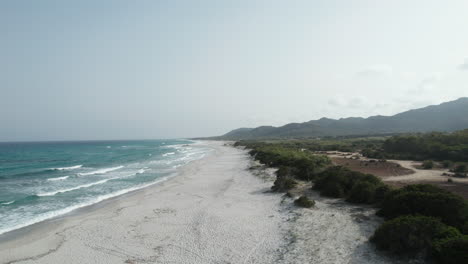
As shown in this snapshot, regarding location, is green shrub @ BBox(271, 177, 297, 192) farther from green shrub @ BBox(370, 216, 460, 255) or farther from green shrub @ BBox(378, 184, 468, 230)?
green shrub @ BBox(370, 216, 460, 255)

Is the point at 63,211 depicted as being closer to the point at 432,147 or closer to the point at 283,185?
the point at 283,185

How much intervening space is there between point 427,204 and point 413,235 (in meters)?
2.96

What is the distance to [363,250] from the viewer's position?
822 centimetres

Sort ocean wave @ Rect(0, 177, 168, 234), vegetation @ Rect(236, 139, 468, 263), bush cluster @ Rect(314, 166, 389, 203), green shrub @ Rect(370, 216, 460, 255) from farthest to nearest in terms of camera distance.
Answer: ocean wave @ Rect(0, 177, 168, 234)
bush cluster @ Rect(314, 166, 389, 203)
green shrub @ Rect(370, 216, 460, 255)
vegetation @ Rect(236, 139, 468, 263)

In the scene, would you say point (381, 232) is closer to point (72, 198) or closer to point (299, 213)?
point (299, 213)

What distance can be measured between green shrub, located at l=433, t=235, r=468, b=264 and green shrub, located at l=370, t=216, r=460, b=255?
219 mm

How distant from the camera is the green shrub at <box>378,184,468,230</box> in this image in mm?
9094

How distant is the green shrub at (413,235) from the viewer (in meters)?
7.32

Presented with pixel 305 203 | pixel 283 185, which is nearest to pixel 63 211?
pixel 283 185

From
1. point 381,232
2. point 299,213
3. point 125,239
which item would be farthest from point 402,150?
point 125,239

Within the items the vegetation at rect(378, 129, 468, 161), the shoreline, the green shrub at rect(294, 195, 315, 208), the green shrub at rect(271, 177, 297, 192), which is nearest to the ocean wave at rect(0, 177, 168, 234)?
the shoreline

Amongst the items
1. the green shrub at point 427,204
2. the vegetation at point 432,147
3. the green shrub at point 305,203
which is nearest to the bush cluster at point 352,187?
the green shrub at point 427,204

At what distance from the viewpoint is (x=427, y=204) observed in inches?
381

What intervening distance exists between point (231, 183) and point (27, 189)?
17.6 meters
